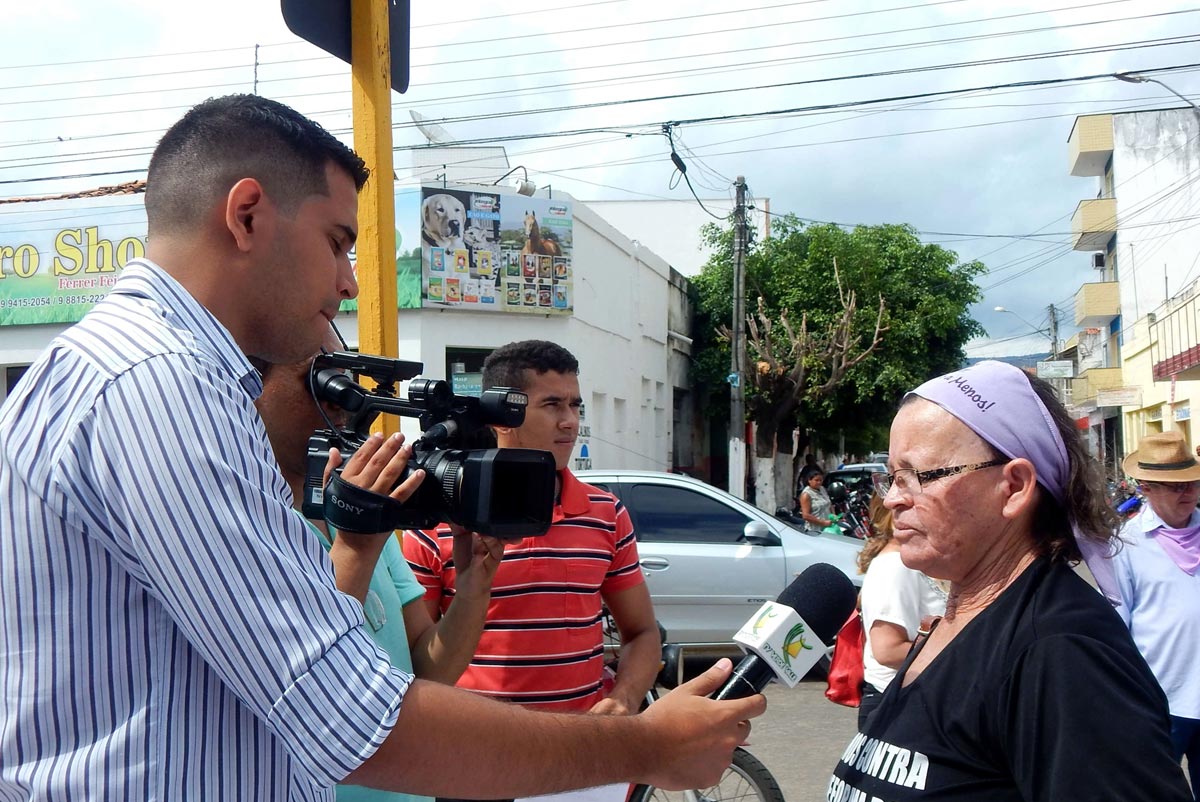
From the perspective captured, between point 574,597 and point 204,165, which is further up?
point 204,165

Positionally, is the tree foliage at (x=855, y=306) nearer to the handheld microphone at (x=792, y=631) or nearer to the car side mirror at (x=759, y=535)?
the car side mirror at (x=759, y=535)

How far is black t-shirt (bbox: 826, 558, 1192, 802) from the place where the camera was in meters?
1.56

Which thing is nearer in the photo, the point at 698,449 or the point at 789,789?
the point at 789,789

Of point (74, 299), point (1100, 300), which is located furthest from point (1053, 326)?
point (74, 299)

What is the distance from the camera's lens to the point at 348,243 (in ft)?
5.65

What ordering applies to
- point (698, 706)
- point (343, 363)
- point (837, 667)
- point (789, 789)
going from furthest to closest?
point (789, 789) → point (837, 667) → point (343, 363) → point (698, 706)

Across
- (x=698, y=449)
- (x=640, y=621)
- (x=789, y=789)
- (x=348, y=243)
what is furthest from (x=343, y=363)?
(x=698, y=449)

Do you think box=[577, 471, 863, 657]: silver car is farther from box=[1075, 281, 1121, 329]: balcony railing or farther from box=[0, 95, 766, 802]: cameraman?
box=[1075, 281, 1121, 329]: balcony railing

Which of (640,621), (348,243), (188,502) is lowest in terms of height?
(640,621)

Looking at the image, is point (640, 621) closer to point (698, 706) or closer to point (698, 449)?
point (698, 706)

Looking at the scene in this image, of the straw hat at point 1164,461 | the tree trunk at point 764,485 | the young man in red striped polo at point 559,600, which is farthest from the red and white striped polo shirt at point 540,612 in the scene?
the tree trunk at point 764,485

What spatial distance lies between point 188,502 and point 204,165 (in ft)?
1.92

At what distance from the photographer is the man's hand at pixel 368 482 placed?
194 centimetres

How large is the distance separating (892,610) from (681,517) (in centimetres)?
517
